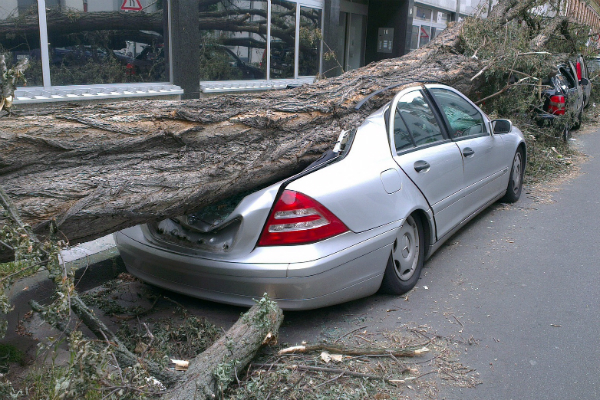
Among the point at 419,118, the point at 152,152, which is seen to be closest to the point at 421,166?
the point at 419,118

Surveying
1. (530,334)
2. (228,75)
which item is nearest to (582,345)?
(530,334)

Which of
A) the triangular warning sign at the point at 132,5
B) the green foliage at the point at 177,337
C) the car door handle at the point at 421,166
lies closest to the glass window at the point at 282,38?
the triangular warning sign at the point at 132,5

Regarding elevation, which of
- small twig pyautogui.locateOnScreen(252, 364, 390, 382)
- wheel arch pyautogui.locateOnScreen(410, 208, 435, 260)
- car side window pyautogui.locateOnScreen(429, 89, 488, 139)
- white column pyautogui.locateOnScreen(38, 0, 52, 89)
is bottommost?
small twig pyautogui.locateOnScreen(252, 364, 390, 382)

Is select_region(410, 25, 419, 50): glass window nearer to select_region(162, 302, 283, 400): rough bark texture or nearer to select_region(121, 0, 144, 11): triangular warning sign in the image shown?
select_region(121, 0, 144, 11): triangular warning sign

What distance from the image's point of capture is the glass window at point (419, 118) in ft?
15.8

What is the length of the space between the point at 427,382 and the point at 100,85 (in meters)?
7.09

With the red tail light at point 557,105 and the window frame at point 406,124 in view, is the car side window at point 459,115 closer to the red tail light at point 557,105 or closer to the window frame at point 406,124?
the window frame at point 406,124

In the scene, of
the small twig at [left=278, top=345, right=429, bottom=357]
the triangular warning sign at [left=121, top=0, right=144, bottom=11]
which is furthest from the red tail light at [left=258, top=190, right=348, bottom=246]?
the triangular warning sign at [left=121, top=0, right=144, bottom=11]

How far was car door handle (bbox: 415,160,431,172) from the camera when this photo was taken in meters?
4.51

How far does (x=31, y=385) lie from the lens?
3033mm

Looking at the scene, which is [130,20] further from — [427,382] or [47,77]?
[427,382]

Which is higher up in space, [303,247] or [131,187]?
[131,187]

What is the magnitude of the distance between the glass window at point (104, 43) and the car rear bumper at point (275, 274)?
15.9 feet

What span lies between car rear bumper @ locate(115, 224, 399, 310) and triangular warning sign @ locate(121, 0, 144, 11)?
5.73m
